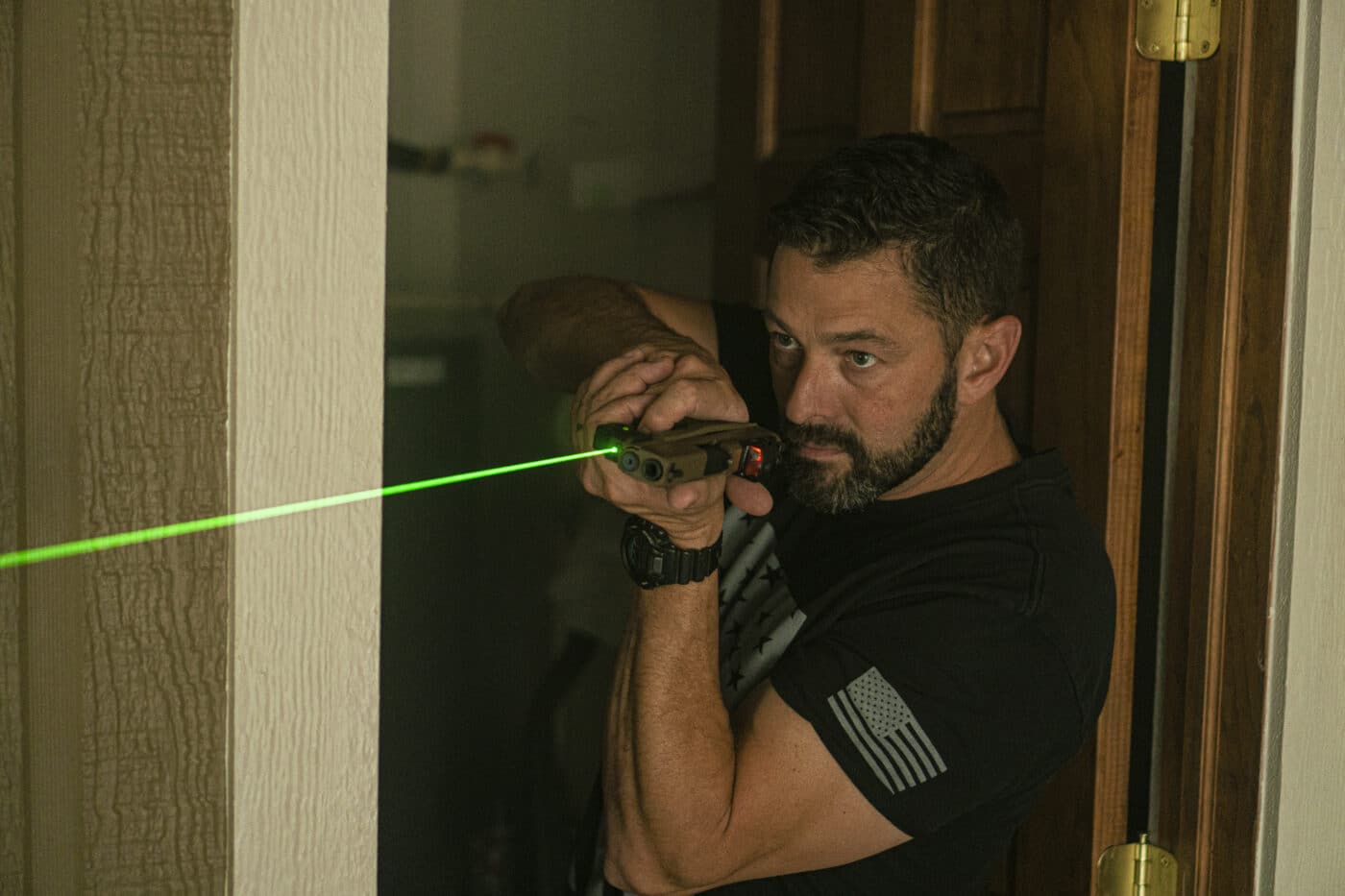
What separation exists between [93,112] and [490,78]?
69 cm

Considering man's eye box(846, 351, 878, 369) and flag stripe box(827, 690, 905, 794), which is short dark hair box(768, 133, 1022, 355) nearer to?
man's eye box(846, 351, 878, 369)

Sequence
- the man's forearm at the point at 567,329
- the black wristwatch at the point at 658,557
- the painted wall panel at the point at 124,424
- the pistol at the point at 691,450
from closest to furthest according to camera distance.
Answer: the painted wall panel at the point at 124,424 → the pistol at the point at 691,450 → the black wristwatch at the point at 658,557 → the man's forearm at the point at 567,329

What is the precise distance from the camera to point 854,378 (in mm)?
1232

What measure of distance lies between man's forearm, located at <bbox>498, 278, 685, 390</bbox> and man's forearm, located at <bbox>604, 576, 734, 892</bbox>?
1.11ft

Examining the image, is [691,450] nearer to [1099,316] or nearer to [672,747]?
[672,747]

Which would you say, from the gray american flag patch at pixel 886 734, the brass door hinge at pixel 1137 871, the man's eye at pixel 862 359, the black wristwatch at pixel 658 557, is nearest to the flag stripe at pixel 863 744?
the gray american flag patch at pixel 886 734

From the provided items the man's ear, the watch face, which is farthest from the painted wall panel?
the man's ear

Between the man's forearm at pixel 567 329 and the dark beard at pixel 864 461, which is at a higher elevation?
the man's forearm at pixel 567 329

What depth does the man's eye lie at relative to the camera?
1220 millimetres

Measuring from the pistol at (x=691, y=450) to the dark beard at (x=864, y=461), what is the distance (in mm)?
302

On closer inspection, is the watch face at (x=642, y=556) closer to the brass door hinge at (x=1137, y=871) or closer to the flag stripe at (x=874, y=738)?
the flag stripe at (x=874, y=738)

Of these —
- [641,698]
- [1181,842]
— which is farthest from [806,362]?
[1181,842]

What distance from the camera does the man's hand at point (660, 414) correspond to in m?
0.97

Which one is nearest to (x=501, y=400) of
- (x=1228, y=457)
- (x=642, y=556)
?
(x=642, y=556)
